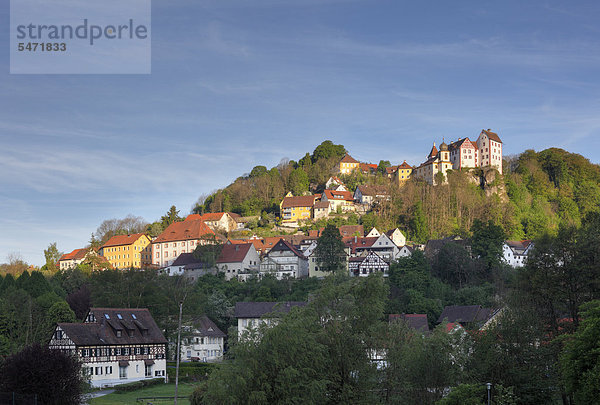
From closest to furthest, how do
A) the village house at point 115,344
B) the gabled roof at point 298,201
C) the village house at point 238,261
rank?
the village house at point 115,344 → the village house at point 238,261 → the gabled roof at point 298,201

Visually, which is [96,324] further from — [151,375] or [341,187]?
[341,187]

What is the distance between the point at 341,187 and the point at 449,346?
329ft

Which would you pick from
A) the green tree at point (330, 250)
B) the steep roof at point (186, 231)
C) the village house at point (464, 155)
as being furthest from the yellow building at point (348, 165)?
the green tree at point (330, 250)

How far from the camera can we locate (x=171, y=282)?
7600 centimetres

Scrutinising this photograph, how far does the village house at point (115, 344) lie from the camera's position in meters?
50.3

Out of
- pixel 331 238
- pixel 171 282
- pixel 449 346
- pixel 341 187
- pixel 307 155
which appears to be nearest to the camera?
pixel 449 346

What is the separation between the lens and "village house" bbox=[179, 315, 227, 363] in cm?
A: 6912

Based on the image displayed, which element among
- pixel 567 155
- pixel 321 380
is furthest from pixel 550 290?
pixel 567 155

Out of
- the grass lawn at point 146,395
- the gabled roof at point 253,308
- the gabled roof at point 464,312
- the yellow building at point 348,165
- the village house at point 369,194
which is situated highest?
the yellow building at point 348,165

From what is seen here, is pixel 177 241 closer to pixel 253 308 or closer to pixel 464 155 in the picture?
pixel 253 308

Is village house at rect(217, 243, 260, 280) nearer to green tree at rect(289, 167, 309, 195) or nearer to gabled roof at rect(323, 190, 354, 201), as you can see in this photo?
gabled roof at rect(323, 190, 354, 201)

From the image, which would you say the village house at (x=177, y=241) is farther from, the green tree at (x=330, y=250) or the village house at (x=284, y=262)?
the green tree at (x=330, y=250)

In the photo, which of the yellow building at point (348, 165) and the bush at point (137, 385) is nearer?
the bush at point (137, 385)

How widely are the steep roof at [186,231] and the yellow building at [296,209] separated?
17.8 meters
